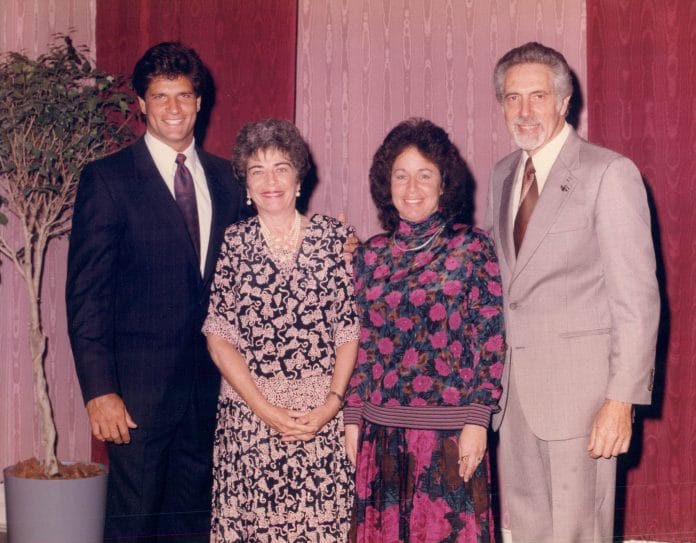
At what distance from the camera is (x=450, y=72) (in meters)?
3.81

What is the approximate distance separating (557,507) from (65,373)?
262 cm

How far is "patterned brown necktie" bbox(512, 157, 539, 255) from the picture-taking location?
2457 millimetres

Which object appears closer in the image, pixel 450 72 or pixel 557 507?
pixel 557 507

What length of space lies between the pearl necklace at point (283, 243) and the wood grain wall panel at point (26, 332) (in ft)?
5.91

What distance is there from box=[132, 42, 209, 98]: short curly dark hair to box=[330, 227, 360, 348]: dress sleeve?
896 millimetres

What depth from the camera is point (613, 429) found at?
7.36 ft

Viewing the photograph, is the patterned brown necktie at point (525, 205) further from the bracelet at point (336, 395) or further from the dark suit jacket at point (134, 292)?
the dark suit jacket at point (134, 292)

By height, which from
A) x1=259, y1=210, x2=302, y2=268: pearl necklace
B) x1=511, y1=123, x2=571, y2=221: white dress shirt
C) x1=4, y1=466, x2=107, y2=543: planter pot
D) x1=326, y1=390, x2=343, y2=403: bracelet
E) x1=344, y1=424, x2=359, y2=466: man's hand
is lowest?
x1=4, y1=466, x2=107, y2=543: planter pot

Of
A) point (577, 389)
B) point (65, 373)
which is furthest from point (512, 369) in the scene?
point (65, 373)

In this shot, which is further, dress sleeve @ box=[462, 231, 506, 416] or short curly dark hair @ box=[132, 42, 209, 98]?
short curly dark hair @ box=[132, 42, 209, 98]

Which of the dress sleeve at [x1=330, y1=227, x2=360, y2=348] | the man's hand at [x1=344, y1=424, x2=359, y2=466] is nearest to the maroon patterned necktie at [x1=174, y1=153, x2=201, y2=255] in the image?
the dress sleeve at [x1=330, y1=227, x2=360, y2=348]

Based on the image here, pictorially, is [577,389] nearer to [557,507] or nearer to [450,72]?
[557,507]

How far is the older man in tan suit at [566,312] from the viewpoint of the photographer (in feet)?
7.35

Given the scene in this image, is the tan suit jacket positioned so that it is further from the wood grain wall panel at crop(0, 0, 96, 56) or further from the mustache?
the wood grain wall panel at crop(0, 0, 96, 56)
